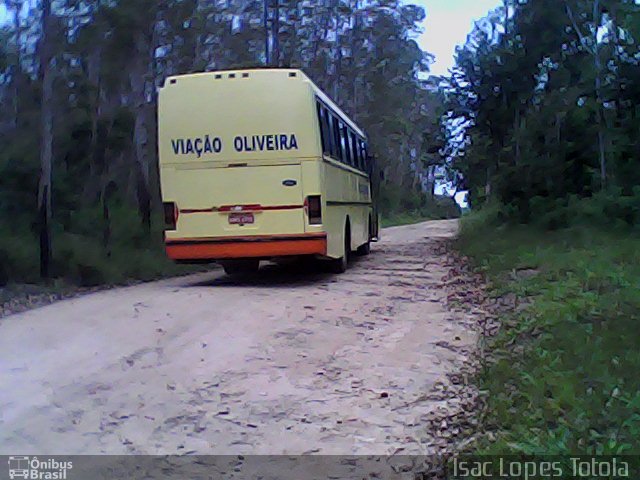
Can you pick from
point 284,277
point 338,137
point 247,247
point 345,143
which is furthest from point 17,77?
point 247,247

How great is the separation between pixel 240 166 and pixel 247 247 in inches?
50.1

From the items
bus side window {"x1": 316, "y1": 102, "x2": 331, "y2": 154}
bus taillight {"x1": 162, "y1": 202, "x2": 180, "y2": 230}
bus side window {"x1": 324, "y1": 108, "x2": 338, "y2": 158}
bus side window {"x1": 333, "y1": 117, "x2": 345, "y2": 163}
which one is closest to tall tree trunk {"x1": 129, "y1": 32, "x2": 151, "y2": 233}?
bus side window {"x1": 333, "y1": 117, "x2": 345, "y2": 163}

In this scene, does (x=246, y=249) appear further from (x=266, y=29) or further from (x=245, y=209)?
(x=266, y=29)

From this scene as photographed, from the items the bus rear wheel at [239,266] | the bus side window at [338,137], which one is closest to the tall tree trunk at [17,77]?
the bus side window at [338,137]

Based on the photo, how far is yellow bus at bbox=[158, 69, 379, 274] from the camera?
12.1 m

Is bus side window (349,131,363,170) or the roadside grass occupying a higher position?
bus side window (349,131,363,170)

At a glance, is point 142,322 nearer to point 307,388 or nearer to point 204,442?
point 307,388

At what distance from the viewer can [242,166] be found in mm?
12188

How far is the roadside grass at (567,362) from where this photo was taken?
15.1ft

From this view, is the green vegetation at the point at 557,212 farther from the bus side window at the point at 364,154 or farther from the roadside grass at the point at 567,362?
→ the bus side window at the point at 364,154

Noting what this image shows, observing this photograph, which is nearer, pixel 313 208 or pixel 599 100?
pixel 313 208

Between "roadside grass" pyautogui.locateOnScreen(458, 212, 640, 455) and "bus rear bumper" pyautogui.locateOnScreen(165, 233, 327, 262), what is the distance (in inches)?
113

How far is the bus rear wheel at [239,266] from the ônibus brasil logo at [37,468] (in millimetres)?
9300

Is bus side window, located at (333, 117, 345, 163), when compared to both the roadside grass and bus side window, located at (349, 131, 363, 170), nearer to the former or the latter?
bus side window, located at (349, 131, 363, 170)
